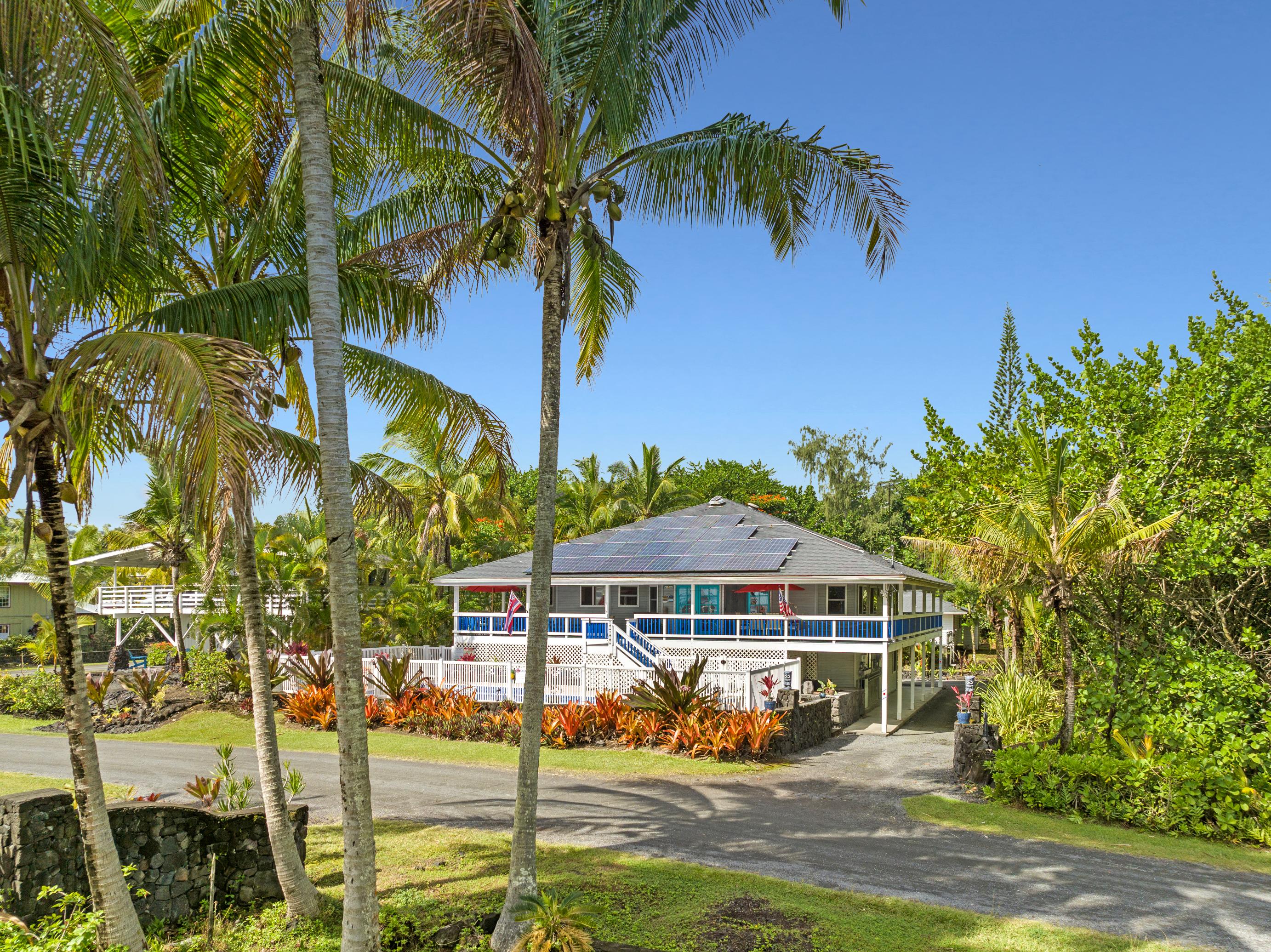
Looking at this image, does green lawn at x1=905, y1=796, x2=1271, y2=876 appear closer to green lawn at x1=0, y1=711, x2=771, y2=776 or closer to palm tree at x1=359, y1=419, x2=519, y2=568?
green lawn at x1=0, y1=711, x2=771, y2=776

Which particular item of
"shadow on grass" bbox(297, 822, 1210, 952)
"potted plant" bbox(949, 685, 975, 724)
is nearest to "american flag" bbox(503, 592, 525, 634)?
"potted plant" bbox(949, 685, 975, 724)

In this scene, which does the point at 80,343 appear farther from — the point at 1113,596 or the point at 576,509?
the point at 576,509

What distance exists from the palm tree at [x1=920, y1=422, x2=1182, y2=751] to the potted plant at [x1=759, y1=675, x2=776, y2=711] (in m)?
6.19

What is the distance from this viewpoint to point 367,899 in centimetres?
633

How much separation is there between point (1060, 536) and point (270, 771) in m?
11.7

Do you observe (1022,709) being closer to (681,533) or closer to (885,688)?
(885,688)

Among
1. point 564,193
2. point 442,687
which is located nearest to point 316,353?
point 564,193

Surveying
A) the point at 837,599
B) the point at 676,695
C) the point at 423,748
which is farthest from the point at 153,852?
the point at 837,599

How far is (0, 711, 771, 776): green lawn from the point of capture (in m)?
16.4

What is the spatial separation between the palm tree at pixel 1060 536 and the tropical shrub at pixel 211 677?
1959 centimetres

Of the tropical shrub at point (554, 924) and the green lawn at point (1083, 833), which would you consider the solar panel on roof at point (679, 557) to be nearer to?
the green lawn at point (1083, 833)

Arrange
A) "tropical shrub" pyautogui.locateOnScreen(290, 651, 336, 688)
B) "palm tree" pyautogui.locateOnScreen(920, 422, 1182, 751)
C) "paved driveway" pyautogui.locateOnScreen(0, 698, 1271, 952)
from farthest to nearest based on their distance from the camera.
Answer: "tropical shrub" pyautogui.locateOnScreen(290, 651, 336, 688), "palm tree" pyautogui.locateOnScreen(920, 422, 1182, 751), "paved driveway" pyautogui.locateOnScreen(0, 698, 1271, 952)

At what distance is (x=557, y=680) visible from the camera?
20875mm

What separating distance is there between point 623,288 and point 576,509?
36.4m
